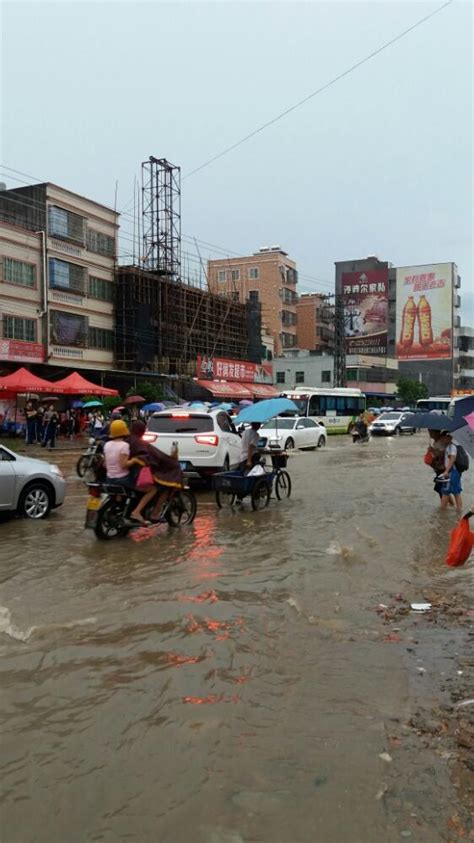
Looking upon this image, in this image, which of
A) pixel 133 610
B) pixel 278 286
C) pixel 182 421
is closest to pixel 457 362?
pixel 278 286

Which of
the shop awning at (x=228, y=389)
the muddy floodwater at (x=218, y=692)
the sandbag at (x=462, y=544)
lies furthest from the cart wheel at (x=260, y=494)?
the shop awning at (x=228, y=389)

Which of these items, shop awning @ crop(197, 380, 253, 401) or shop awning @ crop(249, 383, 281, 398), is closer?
shop awning @ crop(197, 380, 253, 401)


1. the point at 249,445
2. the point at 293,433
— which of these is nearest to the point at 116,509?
the point at 249,445

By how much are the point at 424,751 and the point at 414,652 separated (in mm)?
1644

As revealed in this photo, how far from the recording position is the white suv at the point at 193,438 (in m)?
13.4

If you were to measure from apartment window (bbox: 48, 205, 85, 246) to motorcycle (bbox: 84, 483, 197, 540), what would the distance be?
98.5ft

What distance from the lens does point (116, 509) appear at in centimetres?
949

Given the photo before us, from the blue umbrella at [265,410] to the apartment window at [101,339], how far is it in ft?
91.8

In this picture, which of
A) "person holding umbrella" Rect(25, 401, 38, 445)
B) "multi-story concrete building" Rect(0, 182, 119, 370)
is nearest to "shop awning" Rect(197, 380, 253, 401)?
"multi-story concrete building" Rect(0, 182, 119, 370)

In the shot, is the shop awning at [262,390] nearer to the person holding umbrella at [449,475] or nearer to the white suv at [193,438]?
the white suv at [193,438]

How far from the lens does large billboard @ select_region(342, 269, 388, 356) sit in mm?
71125

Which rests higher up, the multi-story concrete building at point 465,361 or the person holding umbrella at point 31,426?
the multi-story concrete building at point 465,361

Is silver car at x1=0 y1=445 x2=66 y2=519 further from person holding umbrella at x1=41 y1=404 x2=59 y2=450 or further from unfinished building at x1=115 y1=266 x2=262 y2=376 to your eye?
unfinished building at x1=115 y1=266 x2=262 y2=376

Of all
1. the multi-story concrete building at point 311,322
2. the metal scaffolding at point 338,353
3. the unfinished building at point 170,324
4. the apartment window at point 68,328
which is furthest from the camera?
the multi-story concrete building at point 311,322
